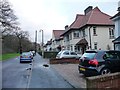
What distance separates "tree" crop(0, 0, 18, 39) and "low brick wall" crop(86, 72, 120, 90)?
36.6 metres

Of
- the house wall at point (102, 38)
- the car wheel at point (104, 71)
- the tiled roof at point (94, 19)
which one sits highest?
the tiled roof at point (94, 19)

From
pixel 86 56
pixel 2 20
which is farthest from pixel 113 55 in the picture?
pixel 2 20

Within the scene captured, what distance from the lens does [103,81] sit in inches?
263

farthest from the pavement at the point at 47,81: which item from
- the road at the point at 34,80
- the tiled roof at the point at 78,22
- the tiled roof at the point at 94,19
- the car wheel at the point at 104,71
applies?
the tiled roof at the point at 78,22

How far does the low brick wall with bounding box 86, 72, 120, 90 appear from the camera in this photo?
21.5ft

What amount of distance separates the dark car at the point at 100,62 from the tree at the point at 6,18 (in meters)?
33.0

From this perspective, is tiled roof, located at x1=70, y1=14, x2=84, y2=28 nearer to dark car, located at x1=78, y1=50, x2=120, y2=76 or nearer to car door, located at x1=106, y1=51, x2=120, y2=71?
car door, located at x1=106, y1=51, x2=120, y2=71

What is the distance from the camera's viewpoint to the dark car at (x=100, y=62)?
1035cm

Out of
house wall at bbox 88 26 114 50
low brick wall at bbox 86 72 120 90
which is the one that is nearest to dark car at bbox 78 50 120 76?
low brick wall at bbox 86 72 120 90

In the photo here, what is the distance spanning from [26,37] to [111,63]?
76091mm

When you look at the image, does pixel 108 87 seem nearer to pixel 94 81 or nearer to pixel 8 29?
pixel 94 81

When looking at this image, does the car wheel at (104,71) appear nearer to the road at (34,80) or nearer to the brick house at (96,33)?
the road at (34,80)

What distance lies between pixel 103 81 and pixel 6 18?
38.0m

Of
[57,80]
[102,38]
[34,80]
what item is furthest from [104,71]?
[102,38]
